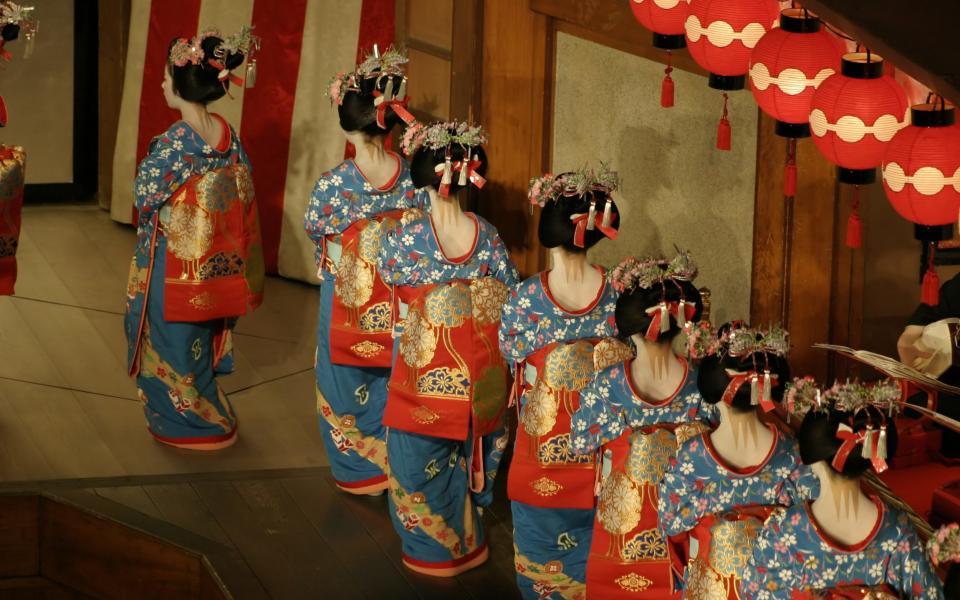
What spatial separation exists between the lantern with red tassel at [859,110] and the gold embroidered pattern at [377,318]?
7.43 ft

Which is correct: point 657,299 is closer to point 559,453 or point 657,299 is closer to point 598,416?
point 598,416

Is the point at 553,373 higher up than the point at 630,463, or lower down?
higher up

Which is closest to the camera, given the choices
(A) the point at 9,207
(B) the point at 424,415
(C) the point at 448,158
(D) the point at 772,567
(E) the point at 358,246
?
(D) the point at 772,567

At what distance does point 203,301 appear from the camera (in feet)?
19.9

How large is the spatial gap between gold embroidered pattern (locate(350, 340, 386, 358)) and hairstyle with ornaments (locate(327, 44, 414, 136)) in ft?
2.45

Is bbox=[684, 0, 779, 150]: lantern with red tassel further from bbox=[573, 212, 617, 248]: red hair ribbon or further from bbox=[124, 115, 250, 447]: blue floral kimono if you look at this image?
bbox=[124, 115, 250, 447]: blue floral kimono

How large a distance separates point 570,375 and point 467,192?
1.82m

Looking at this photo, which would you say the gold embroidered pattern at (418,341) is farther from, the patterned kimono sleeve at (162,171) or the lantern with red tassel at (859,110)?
the lantern with red tassel at (859,110)

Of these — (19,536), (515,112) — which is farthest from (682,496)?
(19,536)

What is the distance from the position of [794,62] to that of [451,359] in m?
1.68

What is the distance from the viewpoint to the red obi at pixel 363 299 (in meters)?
5.68

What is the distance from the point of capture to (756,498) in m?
4.08

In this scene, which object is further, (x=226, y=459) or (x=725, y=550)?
(x=226, y=459)

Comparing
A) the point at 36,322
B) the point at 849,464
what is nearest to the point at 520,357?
the point at 849,464
